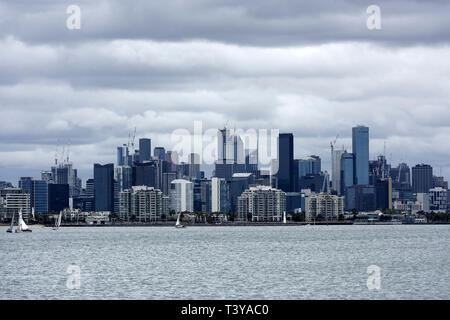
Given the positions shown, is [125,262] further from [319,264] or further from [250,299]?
[250,299]

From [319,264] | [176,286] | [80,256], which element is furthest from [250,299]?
[80,256]
